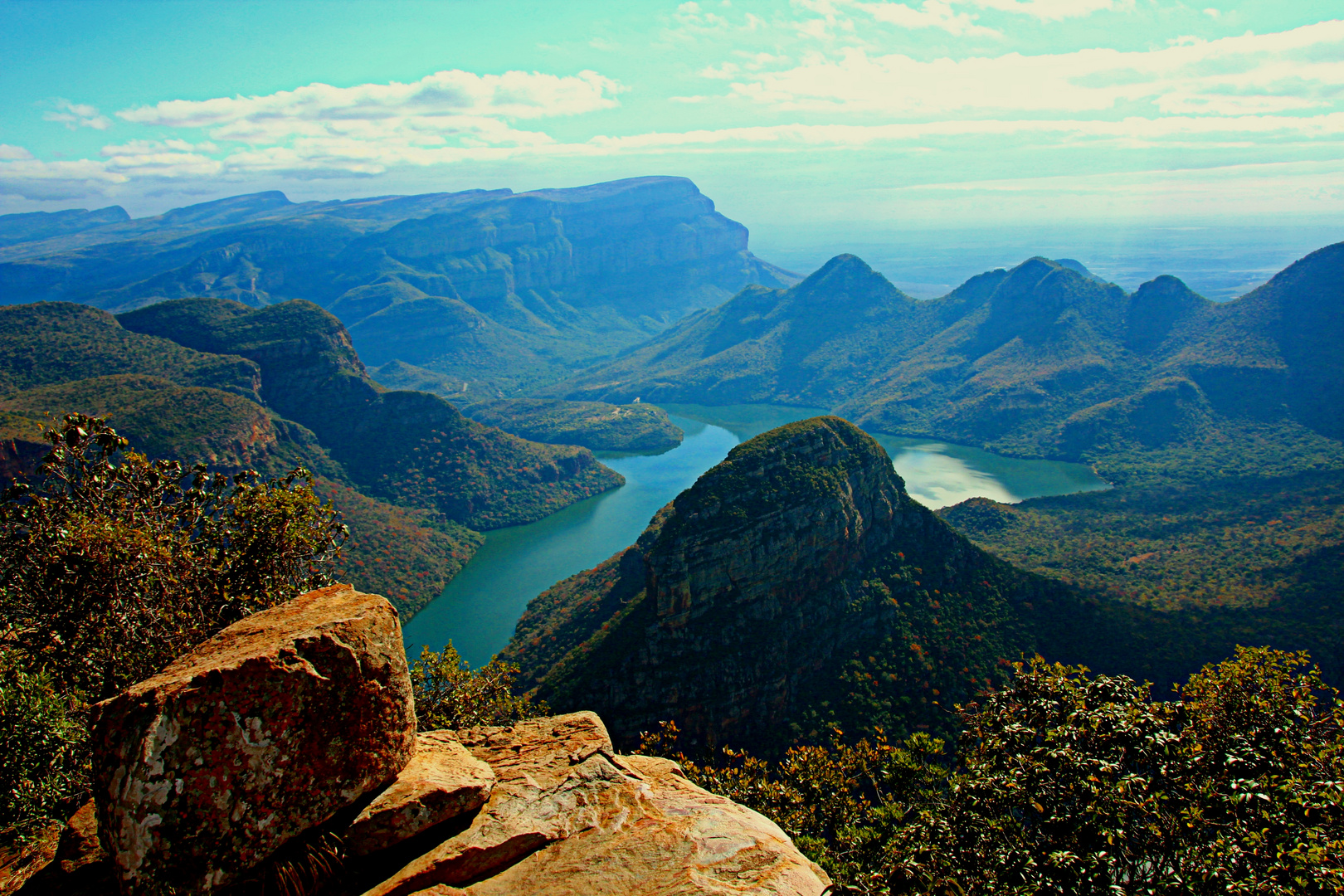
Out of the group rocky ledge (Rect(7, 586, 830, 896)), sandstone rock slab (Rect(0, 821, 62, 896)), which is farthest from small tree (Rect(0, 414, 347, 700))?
rocky ledge (Rect(7, 586, 830, 896))

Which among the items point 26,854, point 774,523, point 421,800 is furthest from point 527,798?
point 774,523

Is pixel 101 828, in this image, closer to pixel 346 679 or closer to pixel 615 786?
pixel 346 679

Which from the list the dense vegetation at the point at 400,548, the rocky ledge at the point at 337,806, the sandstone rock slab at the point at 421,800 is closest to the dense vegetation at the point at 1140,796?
the rocky ledge at the point at 337,806

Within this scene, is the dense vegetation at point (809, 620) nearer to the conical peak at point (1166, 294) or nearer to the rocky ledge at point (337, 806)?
the rocky ledge at point (337, 806)

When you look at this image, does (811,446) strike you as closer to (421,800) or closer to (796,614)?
(796,614)

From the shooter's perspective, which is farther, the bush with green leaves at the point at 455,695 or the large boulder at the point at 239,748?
the bush with green leaves at the point at 455,695

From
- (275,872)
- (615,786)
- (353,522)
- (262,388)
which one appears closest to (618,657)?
(615,786)
